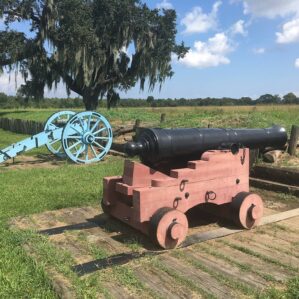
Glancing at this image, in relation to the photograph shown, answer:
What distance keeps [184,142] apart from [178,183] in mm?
481

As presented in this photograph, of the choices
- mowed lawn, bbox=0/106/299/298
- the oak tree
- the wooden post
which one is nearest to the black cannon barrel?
mowed lawn, bbox=0/106/299/298

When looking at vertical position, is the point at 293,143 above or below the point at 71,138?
above

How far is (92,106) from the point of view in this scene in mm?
23766

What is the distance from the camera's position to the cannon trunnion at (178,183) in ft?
13.0

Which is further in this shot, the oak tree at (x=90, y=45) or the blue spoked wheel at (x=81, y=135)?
the oak tree at (x=90, y=45)

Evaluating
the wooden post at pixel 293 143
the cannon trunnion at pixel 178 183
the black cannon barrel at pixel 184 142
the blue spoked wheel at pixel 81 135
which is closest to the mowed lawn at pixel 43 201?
the blue spoked wheel at pixel 81 135

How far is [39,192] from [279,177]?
12.4ft

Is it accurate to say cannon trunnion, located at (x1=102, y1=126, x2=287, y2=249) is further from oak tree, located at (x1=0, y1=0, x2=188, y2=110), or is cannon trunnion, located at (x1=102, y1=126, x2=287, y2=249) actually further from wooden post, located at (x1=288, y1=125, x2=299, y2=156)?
oak tree, located at (x1=0, y1=0, x2=188, y2=110)

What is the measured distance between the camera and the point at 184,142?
14.5 feet

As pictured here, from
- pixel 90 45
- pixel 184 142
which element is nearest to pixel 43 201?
pixel 184 142

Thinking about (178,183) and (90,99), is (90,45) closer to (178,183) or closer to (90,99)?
(90,99)

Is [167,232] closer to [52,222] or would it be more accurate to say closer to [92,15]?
[52,222]

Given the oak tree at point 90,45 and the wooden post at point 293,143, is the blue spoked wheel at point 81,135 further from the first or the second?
the oak tree at point 90,45

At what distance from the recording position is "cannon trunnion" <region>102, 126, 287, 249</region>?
13.0 ft
